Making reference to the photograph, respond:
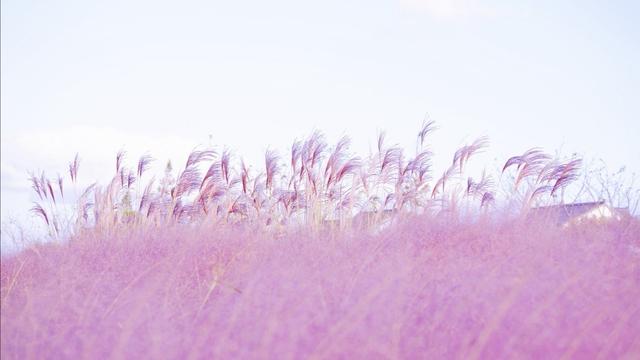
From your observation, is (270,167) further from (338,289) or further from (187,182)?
(338,289)

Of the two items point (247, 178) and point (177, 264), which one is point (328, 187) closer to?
point (247, 178)

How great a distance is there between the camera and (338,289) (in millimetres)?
4121

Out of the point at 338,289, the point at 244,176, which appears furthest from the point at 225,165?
the point at 338,289

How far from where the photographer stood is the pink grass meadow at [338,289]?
3.54 meters

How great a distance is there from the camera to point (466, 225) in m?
5.40

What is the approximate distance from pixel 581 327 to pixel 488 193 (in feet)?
13.3

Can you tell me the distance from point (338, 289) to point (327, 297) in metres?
0.12

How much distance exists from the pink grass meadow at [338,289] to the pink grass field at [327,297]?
0.04 feet

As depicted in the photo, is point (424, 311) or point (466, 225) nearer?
point (424, 311)

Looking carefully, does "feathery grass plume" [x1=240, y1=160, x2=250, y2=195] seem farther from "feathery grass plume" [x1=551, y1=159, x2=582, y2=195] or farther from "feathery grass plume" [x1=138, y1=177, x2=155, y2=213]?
"feathery grass plume" [x1=551, y1=159, x2=582, y2=195]

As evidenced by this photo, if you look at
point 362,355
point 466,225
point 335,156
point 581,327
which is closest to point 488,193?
point 335,156

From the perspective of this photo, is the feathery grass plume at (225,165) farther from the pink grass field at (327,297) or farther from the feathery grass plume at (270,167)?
the pink grass field at (327,297)

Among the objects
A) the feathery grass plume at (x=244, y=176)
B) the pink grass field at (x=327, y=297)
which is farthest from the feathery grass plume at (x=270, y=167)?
the pink grass field at (x=327, y=297)

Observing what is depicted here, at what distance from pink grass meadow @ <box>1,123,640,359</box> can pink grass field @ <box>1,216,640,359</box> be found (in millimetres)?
11
